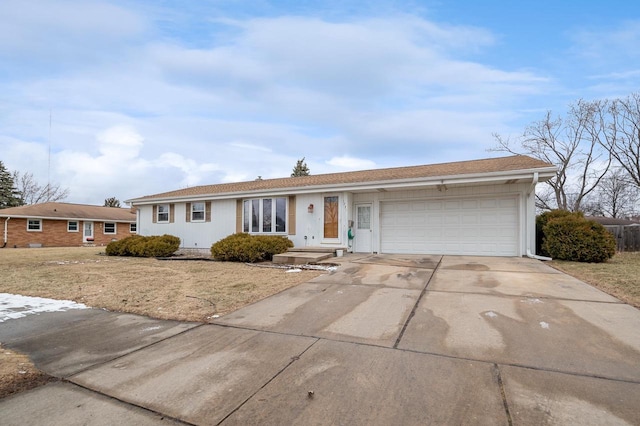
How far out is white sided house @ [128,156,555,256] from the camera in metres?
10.7

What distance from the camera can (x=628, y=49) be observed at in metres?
13.7

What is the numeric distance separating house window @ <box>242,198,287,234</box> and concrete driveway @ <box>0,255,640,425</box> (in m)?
8.12

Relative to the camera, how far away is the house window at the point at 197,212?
50.2ft

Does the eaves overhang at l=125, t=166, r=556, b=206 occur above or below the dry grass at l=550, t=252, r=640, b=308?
above

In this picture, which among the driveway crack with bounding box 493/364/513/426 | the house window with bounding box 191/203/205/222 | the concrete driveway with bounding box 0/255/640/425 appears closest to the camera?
the driveway crack with bounding box 493/364/513/426

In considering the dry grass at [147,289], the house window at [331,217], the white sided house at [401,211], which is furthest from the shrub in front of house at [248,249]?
the house window at [331,217]

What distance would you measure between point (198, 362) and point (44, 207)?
31.1 m

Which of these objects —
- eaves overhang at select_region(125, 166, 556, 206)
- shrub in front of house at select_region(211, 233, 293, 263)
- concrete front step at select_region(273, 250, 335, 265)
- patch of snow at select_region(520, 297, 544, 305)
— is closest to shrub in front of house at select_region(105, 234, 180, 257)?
eaves overhang at select_region(125, 166, 556, 206)

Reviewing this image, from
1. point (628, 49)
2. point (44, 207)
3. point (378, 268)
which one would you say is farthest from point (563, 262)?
point (44, 207)

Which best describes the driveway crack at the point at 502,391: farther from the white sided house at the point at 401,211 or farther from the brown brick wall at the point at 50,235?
the brown brick wall at the point at 50,235

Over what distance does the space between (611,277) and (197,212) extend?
1480 cm

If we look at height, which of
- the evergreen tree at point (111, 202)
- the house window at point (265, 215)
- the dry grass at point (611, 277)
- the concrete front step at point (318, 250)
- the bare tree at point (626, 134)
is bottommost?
the dry grass at point (611, 277)

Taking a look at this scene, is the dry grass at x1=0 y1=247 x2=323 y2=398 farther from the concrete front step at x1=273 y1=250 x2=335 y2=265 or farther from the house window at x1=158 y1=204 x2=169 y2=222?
the house window at x1=158 y1=204 x2=169 y2=222

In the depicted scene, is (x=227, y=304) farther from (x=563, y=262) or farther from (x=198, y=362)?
(x=563, y=262)
